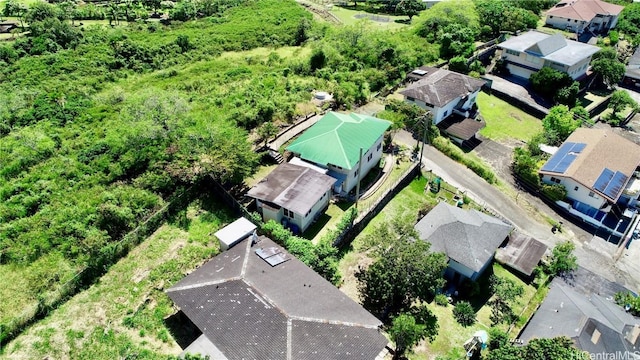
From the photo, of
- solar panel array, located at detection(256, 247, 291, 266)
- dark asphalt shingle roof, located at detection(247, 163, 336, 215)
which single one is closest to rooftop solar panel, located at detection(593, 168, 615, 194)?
dark asphalt shingle roof, located at detection(247, 163, 336, 215)

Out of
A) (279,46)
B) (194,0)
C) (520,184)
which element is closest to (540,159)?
(520,184)

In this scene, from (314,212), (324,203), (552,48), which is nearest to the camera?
(314,212)

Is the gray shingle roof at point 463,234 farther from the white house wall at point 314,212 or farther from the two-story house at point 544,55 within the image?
the two-story house at point 544,55

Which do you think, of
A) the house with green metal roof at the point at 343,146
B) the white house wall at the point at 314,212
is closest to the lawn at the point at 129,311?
the white house wall at the point at 314,212

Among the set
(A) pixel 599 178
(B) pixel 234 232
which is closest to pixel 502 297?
(A) pixel 599 178

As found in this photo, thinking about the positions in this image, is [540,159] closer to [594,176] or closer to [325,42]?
[594,176]

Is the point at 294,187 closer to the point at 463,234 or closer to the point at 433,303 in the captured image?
the point at 433,303
